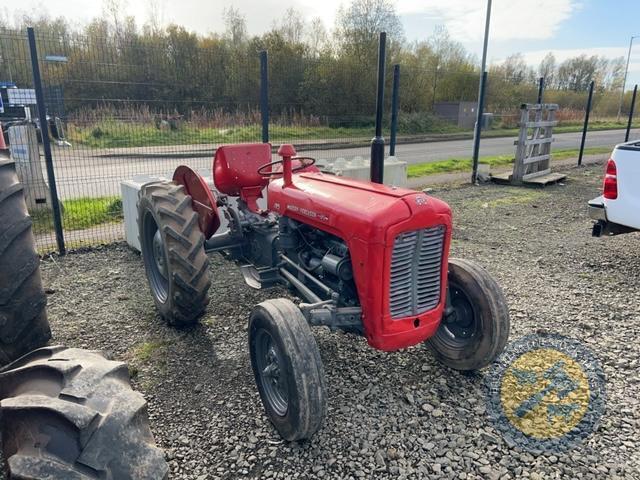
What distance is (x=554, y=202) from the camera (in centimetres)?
888

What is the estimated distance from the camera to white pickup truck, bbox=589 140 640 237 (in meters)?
4.79

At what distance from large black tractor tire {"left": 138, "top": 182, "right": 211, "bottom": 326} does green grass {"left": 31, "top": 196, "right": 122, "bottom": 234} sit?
3.51 meters

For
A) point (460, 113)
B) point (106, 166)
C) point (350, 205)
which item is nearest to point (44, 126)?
point (106, 166)

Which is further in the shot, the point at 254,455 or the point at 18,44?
the point at 18,44

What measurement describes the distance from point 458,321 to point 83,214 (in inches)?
239

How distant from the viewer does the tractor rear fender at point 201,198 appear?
154 inches

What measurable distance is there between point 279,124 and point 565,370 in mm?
5691

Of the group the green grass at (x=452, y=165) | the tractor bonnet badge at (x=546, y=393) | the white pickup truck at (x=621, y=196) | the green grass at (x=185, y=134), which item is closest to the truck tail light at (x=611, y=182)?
the white pickup truck at (x=621, y=196)

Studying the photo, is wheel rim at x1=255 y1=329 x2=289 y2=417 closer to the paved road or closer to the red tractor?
the red tractor

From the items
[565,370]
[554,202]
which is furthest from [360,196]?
[554,202]

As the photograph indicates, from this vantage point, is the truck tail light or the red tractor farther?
the truck tail light

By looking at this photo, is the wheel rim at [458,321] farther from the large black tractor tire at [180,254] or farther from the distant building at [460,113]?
the distant building at [460,113]

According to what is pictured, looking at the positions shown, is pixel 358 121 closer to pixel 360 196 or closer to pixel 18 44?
pixel 18 44

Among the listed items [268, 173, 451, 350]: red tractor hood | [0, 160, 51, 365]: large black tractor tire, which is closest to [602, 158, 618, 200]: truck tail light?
[268, 173, 451, 350]: red tractor hood
